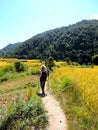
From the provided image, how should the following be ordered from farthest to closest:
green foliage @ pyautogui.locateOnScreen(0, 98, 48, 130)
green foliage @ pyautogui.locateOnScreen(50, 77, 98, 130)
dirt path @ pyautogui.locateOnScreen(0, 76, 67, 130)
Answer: dirt path @ pyautogui.locateOnScreen(0, 76, 67, 130) → green foliage @ pyautogui.locateOnScreen(50, 77, 98, 130) → green foliage @ pyautogui.locateOnScreen(0, 98, 48, 130)

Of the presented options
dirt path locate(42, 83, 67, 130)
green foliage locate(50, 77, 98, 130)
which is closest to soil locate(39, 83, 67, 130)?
dirt path locate(42, 83, 67, 130)

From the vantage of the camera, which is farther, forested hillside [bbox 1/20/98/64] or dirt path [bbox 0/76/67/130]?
forested hillside [bbox 1/20/98/64]

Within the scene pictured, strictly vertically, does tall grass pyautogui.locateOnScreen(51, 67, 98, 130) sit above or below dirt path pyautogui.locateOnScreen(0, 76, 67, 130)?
above

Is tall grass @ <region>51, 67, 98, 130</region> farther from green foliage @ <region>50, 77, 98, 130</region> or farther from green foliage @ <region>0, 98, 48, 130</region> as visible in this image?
green foliage @ <region>0, 98, 48, 130</region>

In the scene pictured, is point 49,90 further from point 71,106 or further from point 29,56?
point 29,56

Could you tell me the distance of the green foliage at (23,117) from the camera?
12.0 meters

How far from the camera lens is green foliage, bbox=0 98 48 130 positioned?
12008 mm

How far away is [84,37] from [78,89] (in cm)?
15032

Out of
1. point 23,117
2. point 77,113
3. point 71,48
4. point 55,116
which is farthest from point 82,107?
point 71,48

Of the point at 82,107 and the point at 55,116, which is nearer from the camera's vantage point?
the point at 82,107

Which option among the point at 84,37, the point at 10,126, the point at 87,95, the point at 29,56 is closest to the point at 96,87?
the point at 87,95

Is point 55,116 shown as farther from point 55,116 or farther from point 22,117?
point 22,117

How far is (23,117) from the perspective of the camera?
12680mm

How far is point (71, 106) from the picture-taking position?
52.4 feet
